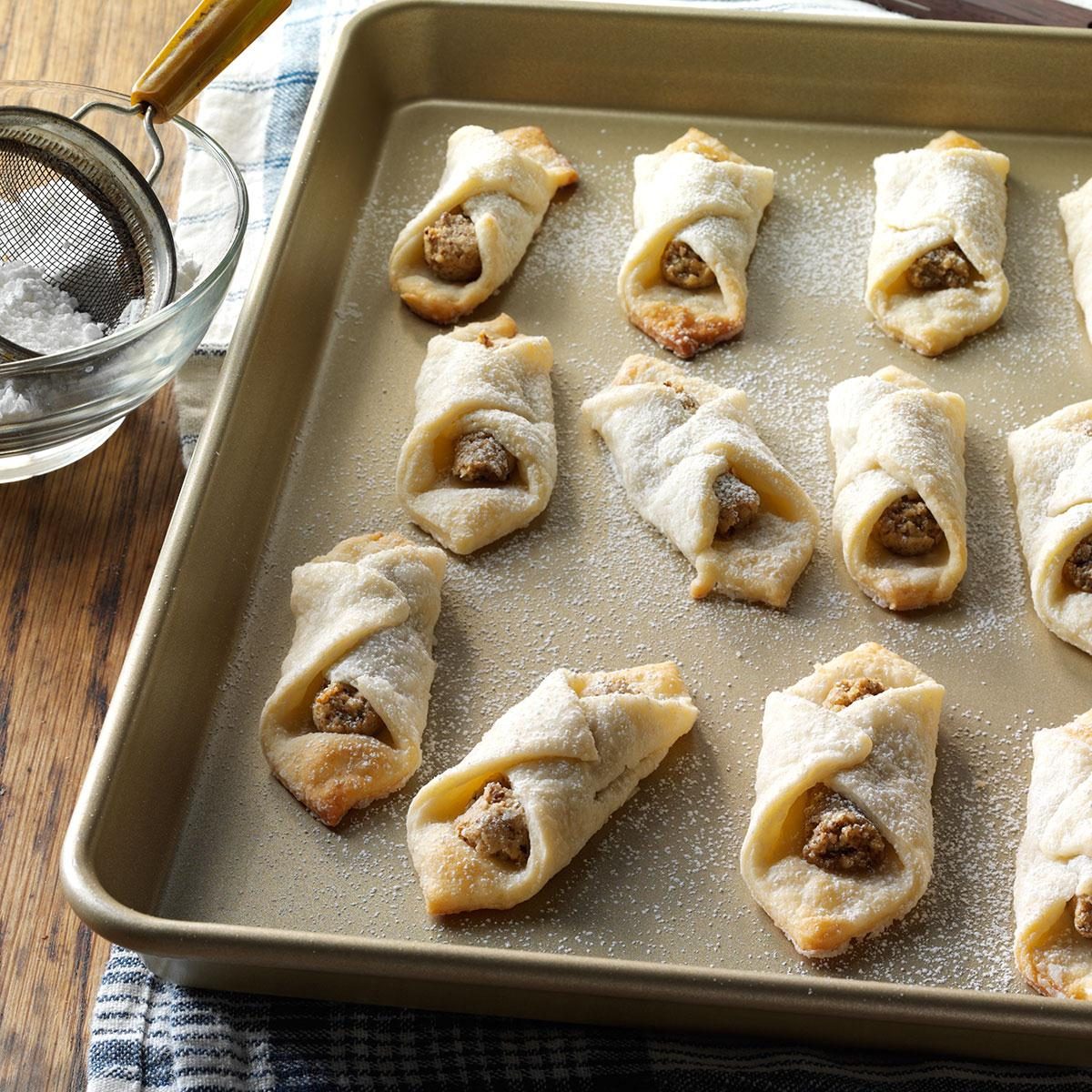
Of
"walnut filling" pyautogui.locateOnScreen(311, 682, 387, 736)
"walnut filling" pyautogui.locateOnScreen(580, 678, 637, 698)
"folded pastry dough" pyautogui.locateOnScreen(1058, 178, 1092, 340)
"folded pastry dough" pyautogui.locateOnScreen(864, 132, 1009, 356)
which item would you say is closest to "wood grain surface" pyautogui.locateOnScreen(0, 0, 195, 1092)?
"walnut filling" pyautogui.locateOnScreen(311, 682, 387, 736)

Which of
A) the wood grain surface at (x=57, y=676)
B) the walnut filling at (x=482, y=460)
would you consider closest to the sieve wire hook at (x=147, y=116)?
the wood grain surface at (x=57, y=676)

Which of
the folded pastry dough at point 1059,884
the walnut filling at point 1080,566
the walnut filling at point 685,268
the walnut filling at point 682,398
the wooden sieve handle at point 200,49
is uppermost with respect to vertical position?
the wooden sieve handle at point 200,49

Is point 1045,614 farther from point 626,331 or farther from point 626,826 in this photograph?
point 626,331

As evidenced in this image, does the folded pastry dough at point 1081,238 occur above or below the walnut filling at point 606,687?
above

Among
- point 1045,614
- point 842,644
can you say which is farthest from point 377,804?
point 1045,614

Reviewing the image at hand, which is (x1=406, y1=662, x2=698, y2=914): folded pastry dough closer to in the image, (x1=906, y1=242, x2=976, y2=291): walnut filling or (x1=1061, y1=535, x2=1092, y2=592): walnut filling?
(x1=1061, y1=535, x2=1092, y2=592): walnut filling

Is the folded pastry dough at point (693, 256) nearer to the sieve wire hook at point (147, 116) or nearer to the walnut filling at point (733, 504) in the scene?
the walnut filling at point (733, 504)

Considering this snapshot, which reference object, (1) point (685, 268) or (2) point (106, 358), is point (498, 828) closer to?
(2) point (106, 358)

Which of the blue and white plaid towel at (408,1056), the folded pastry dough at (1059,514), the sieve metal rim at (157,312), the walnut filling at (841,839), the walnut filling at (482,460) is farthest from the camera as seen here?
the walnut filling at (482,460)
